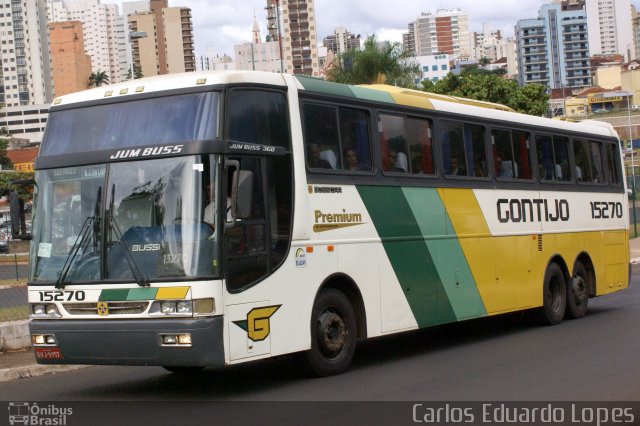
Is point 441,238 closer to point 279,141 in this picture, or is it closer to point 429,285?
point 429,285

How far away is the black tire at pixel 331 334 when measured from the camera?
443 inches

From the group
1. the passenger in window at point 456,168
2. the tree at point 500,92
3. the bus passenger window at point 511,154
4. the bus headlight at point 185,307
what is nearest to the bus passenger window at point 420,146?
the passenger in window at point 456,168

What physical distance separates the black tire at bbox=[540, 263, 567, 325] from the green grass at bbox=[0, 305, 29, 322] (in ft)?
26.5

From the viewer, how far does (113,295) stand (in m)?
10.1

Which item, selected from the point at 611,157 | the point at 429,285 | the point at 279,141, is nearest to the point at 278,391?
the point at 279,141

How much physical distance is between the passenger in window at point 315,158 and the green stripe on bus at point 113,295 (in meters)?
2.55

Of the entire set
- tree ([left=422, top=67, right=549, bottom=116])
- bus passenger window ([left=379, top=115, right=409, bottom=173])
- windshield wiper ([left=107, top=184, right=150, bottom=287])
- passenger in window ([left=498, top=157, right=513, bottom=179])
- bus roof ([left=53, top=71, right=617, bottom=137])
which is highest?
tree ([left=422, top=67, right=549, bottom=116])

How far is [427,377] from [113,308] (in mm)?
3489

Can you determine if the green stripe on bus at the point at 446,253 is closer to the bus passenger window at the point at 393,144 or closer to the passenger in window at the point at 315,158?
the bus passenger window at the point at 393,144

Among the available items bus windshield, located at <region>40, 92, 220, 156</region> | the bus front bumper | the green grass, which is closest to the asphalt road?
the bus front bumper

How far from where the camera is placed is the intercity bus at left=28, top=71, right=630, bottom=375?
9.93 metres

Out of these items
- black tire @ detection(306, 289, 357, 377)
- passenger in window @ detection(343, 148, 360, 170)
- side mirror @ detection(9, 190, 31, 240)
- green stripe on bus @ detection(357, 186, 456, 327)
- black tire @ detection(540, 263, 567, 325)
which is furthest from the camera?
black tire @ detection(540, 263, 567, 325)

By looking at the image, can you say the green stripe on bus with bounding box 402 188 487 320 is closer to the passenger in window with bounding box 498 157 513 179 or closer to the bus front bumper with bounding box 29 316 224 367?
the passenger in window with bounding box 498 157 513 179

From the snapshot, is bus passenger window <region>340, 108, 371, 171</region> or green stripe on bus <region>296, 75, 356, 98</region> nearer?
green stripe on bus <region>296, 75, 356, 98</region>
